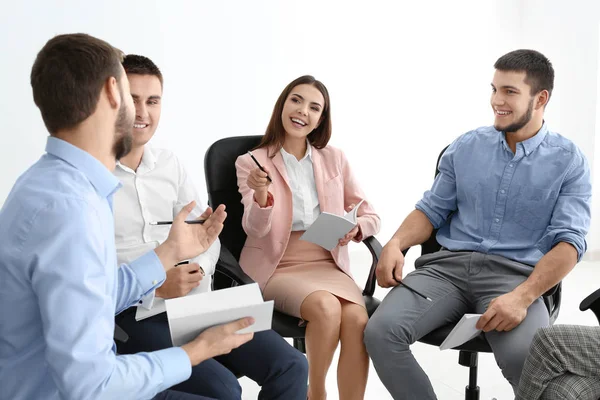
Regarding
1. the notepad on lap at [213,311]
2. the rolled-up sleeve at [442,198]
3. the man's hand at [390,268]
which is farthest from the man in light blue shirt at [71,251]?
the rolled-up sleeve at [442,198]

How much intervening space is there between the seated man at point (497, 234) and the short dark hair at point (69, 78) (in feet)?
4.19

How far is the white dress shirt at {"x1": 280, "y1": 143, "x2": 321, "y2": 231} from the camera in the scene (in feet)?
8.59

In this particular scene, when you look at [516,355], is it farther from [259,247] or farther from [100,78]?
[100,78]

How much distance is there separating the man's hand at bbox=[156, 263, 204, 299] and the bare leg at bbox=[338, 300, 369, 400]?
0.56 m

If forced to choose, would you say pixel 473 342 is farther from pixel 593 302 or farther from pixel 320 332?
pixel 320 332

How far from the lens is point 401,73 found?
5.14 m

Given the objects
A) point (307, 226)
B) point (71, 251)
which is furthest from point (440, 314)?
point (71, 251)

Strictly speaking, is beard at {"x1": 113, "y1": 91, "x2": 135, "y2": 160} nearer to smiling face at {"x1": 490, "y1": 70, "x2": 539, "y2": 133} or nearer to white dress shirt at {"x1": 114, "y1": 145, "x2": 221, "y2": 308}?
white dress shirt at {"x1": 114, "y1": 145, "x2": 221, "y2": 308}

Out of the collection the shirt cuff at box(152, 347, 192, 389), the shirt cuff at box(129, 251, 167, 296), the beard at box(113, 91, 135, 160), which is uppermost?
the beard at box(113, 91, 135, 160)

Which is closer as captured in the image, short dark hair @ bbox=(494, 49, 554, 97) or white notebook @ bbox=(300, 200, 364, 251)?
white notebook @ bbox=(300, 200, 364, 251)

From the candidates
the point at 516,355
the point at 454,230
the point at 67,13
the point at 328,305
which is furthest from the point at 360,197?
the point at 67,13

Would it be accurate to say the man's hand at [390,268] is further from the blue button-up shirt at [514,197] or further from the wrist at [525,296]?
the wrist at [525,296]

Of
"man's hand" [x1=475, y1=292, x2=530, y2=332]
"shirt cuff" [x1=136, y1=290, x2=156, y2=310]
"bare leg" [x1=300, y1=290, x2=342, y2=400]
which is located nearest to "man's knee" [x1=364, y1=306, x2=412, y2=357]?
"bare leg" [x1=300, y1=290, x2=342, y2=400]

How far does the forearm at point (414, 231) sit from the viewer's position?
253cm
